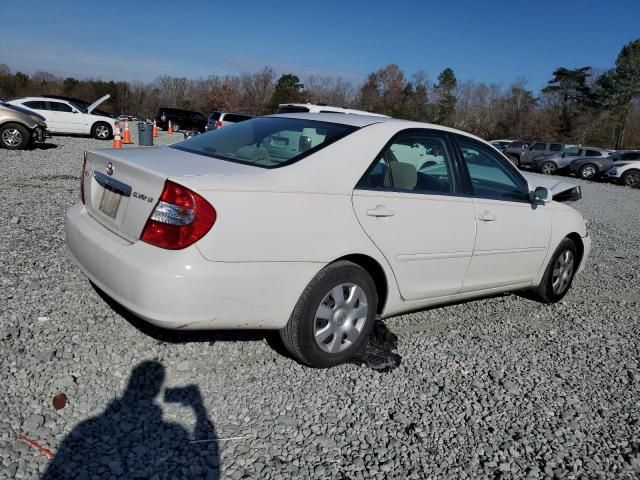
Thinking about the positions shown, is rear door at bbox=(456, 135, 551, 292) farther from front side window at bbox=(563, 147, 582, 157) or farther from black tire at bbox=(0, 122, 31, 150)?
front side window at bbox=(563, 147, 582, 157)

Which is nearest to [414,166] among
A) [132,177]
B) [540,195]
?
[540,195]

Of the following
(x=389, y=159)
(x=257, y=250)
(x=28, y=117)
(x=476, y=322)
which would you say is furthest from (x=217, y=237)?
(x=28, y=117)

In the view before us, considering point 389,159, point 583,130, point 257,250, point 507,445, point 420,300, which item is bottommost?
point 507,445

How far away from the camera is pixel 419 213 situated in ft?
11.3

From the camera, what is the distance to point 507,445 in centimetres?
272

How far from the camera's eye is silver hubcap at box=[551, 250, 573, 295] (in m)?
4.94

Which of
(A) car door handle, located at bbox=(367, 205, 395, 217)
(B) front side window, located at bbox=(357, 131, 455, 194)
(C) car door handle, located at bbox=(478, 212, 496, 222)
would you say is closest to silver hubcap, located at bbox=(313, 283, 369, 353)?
(A) car door handle, located at bbox=(367, 205, 395, 217)

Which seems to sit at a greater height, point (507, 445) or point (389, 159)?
point (389, 159)

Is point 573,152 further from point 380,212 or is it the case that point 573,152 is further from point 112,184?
point 112,184

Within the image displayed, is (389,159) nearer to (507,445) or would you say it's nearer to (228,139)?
(228,139)

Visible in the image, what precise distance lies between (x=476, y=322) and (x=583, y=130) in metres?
52.8

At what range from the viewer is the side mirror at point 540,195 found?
14.3ft

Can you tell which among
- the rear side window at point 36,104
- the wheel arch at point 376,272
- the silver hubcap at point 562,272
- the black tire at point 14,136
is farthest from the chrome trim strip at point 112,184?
the rear side window at point 36,104

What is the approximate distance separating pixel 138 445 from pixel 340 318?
1343 mm
